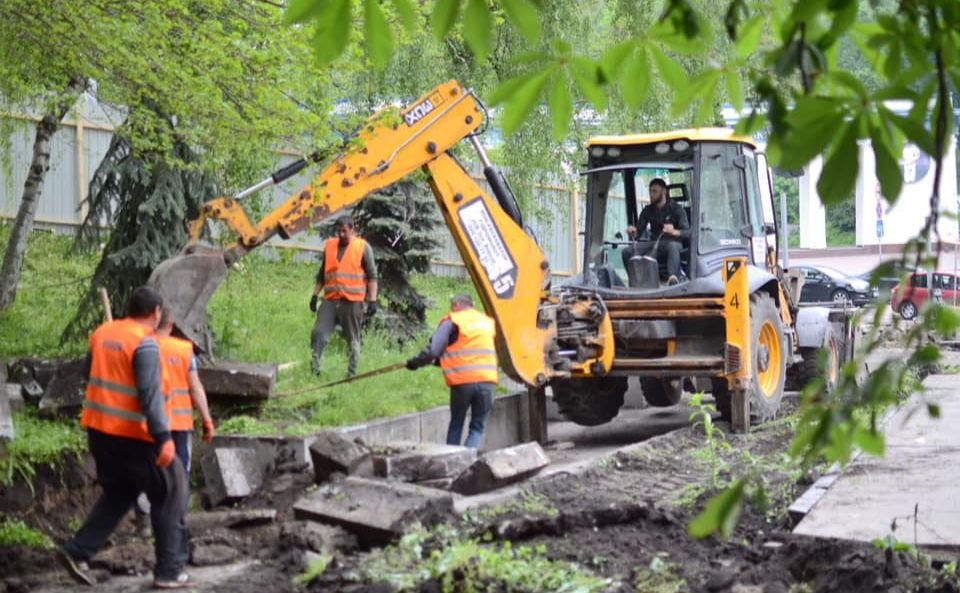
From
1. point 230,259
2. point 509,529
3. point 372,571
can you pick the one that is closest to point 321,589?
point 372,571

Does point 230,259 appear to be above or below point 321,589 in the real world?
above

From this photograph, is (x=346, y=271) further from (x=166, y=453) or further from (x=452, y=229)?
(x=166, y=453)

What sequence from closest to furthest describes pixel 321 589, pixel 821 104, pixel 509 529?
1. pixel 821 104
2. pixel 321 589
3. pixel 509 529

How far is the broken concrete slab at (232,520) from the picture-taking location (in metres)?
10.3

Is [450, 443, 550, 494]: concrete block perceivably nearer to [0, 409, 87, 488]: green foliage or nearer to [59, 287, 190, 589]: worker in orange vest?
[59, 287, 190, 589]: worker in orange vest

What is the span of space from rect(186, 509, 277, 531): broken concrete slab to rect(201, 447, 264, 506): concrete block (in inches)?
20.9

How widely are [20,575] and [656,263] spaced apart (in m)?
7.57

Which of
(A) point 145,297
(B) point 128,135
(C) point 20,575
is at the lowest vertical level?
→ (C) point 20,575

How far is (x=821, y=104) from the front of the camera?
3.09 meters

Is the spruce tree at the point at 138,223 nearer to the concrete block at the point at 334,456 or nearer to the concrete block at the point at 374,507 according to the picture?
the concrete block at the point at 334,456

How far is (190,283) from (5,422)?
1.87 meters

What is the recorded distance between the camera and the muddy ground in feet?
24.9

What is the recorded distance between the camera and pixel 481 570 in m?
7.84

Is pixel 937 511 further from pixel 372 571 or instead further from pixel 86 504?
pixel 86 504
